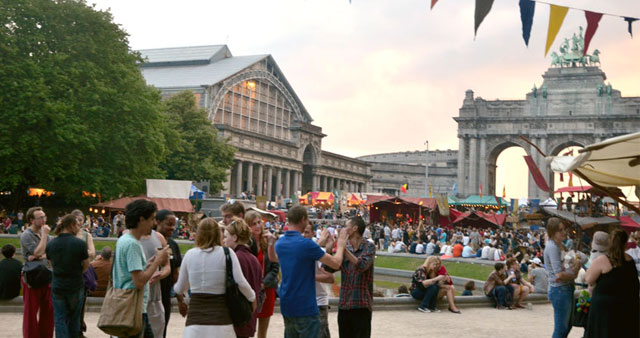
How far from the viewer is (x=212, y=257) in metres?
6.16

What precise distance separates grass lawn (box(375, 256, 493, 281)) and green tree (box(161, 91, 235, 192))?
28057 mm

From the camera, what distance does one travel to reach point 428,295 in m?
14.3

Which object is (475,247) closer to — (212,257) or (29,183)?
(29,183)

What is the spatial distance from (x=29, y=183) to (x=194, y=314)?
1220 inches

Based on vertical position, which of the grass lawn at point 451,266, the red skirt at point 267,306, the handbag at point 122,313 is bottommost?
the grass lawn at point 451,266

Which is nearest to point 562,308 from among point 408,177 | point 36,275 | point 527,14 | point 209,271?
point 527,14

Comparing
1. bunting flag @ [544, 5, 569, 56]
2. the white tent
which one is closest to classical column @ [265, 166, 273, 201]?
bunting flag @ [544, 5, 569, 56]

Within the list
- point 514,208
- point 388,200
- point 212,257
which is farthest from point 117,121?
point 514,208

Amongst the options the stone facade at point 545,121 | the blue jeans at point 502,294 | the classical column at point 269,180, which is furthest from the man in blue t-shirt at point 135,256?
the stone facade at point 545,121

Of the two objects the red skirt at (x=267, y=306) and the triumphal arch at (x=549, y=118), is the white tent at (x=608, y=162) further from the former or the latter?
the triumphal arch at (x=549, y=118)

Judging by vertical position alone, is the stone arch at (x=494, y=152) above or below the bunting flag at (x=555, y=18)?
above

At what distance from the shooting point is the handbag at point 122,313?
6.18 meters

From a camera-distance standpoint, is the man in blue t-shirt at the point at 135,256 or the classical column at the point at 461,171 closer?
the man in blue t-shirt at the point at 135,256

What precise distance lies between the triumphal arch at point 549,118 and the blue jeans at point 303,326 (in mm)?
86627
